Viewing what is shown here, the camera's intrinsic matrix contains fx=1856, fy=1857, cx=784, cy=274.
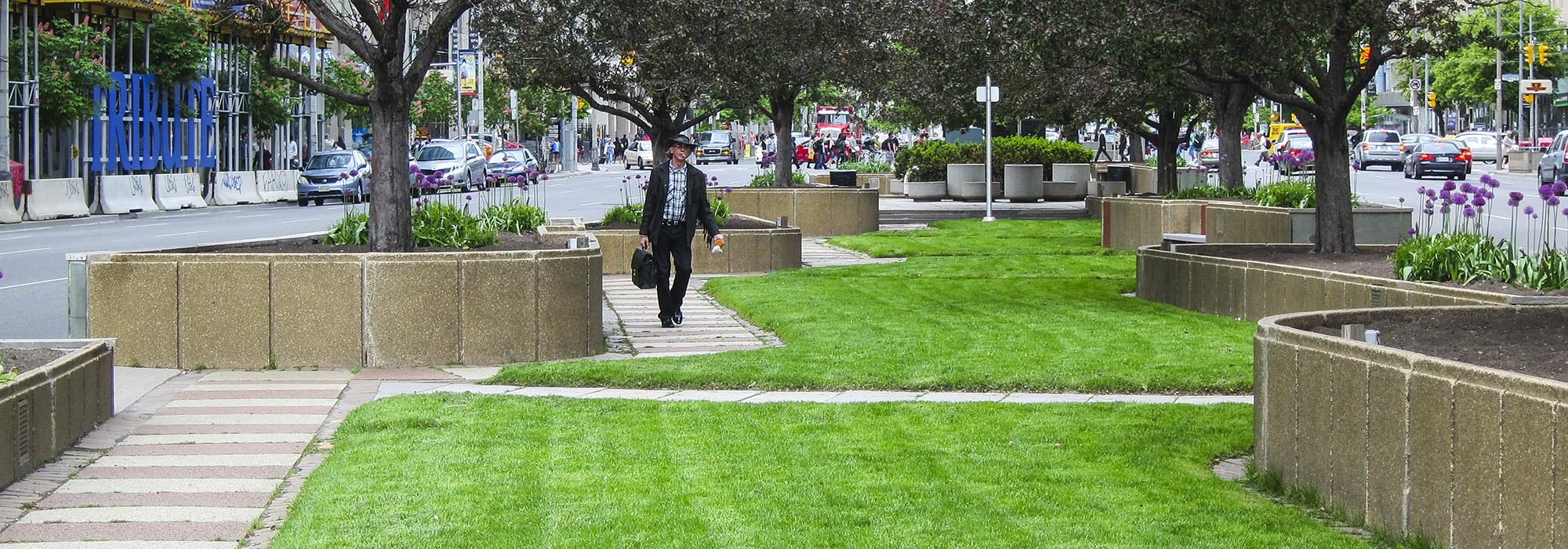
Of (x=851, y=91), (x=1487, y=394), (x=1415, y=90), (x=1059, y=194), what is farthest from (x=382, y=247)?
(x=1415, y=90)

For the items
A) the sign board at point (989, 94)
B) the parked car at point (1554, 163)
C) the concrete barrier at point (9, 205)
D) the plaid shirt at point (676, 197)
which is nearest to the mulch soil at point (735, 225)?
the plaid shirt at point (676, 197)

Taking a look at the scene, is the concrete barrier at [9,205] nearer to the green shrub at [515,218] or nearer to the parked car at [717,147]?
the green shrub at [515,218]

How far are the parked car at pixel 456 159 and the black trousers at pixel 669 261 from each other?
106ft

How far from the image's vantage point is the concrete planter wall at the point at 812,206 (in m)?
29.4

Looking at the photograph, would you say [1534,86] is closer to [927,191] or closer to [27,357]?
[927,191]

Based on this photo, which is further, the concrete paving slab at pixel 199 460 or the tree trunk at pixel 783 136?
the tree trunk at pixel 783 136

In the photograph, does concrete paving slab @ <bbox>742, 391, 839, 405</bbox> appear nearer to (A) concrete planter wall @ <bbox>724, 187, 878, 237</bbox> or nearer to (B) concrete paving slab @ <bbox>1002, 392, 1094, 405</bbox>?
(B) concrete paving slab @ <bbox>1002, 392, 1094, 405</bbox>

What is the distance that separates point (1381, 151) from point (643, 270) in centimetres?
5278

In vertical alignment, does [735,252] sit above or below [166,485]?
above

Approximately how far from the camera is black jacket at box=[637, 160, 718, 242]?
14.6 meters

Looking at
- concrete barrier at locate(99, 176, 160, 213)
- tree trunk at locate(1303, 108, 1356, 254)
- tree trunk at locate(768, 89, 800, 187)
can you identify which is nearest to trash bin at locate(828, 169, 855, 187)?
tree trunk at locate(768, 89, 800, 187)

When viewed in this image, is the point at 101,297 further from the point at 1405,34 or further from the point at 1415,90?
the point at 1415,90

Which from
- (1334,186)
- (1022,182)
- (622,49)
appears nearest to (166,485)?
(1334,186)

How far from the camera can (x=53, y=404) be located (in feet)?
27.1
